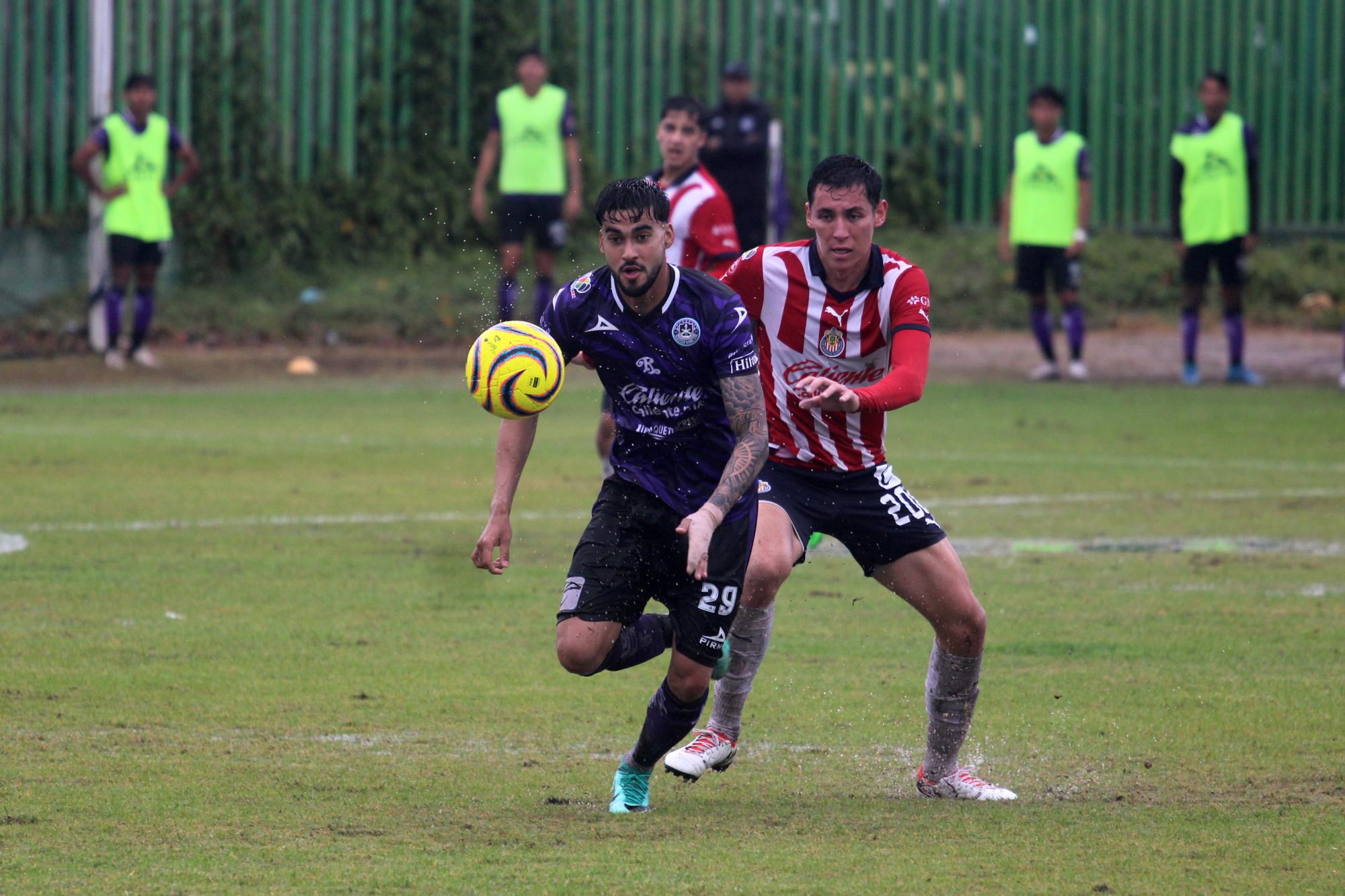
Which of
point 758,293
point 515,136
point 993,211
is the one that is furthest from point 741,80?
point 758,293

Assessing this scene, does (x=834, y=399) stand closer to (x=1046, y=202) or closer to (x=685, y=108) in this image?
(x=685, y=108)

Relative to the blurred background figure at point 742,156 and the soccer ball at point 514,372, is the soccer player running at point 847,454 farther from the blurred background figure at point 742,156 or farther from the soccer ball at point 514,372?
the blurred background figure at point 742,156

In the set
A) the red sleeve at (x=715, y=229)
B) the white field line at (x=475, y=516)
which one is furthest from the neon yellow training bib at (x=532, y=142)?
the white field line at (x=475, y=516)

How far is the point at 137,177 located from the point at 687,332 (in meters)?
12.9

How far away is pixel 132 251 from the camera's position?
55.3ft

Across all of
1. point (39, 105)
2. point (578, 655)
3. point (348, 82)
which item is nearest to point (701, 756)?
point (578, 655)

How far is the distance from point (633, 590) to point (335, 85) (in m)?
15.8

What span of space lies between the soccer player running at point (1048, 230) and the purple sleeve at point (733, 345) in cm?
1209

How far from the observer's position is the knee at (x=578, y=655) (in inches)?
196

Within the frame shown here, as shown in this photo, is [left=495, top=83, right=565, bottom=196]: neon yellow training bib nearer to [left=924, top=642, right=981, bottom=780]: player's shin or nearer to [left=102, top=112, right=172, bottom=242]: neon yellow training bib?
[left=102, top=112, right=172, bottom=242]: neon yellow training bib

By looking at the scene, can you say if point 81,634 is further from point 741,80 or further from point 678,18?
point 678,18

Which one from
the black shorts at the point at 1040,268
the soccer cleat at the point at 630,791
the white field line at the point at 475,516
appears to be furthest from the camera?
the black shorts at the point at 1040,268

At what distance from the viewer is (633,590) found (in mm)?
5082

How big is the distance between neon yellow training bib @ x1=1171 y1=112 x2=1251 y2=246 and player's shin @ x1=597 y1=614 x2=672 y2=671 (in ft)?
41.7
